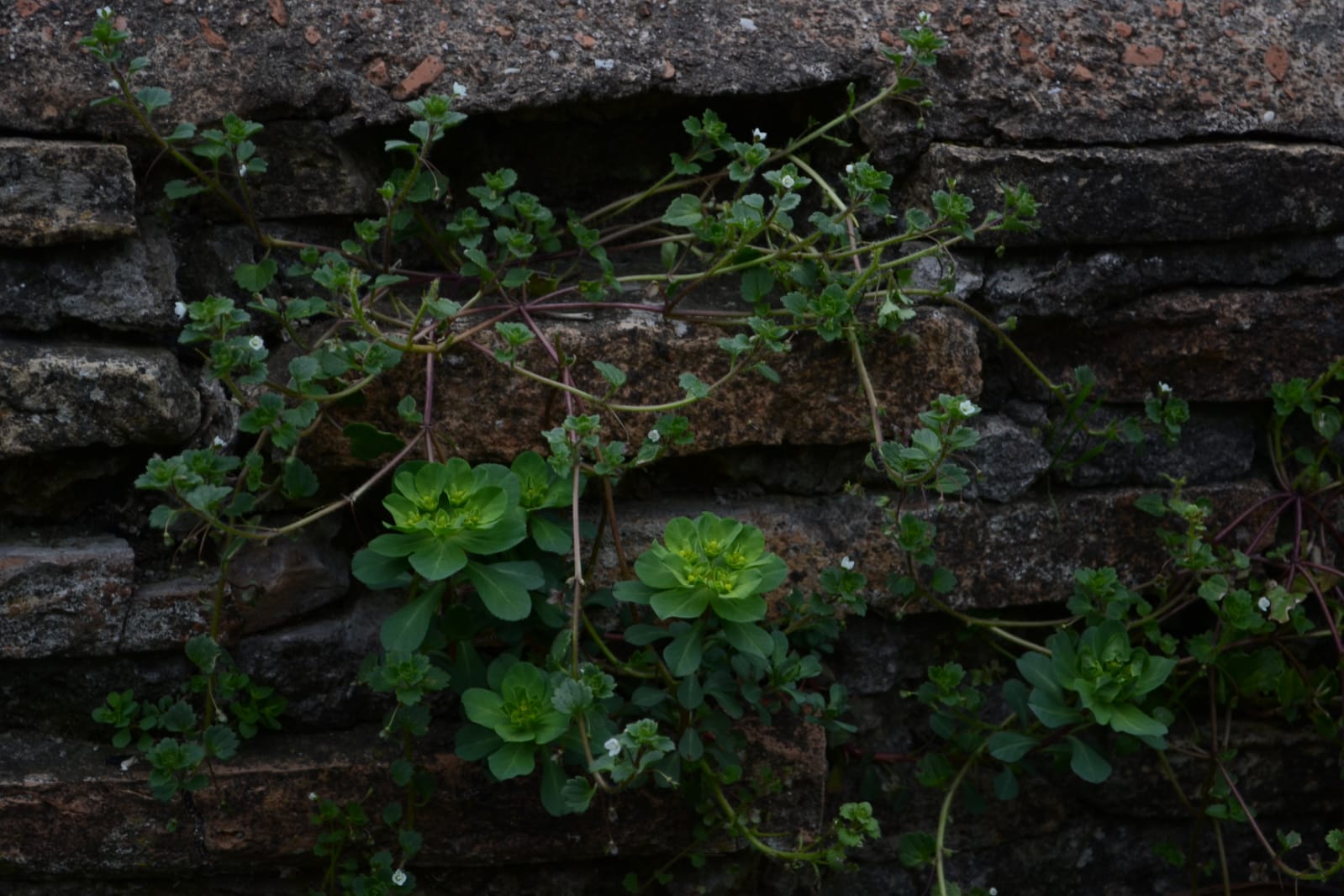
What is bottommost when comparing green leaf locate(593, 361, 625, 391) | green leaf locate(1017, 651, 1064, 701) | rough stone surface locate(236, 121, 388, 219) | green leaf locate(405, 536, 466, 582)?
green leaf locate(1017, 651, 1064, 701)

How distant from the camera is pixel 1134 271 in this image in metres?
1.91

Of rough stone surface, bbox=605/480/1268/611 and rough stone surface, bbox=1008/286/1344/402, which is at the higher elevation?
rough stone surface, bbox=1008/286/1344/402

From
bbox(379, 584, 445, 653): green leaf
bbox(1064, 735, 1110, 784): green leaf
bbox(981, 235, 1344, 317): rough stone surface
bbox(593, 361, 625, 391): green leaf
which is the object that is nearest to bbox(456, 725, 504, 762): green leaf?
bbox(379, 584, 445, 653): green leaf

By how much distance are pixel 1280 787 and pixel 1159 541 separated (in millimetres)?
512

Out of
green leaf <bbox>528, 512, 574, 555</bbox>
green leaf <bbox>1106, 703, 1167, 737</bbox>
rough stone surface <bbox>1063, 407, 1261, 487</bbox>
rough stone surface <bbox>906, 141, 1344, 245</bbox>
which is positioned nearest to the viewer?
green leaf <bbox>528, 512, 574, 555</bbox>

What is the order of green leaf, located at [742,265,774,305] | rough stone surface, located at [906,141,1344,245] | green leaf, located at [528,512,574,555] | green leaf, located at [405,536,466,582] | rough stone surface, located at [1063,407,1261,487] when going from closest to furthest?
green leaf, located at [405,536,466,582] → green leaf, located at [528,512,574,555] → green leaf, located at [742,265,774,305] → rough stone surface, located at [906,141,1344,245] → rough stone surface, located at [1063,407,1261,487]

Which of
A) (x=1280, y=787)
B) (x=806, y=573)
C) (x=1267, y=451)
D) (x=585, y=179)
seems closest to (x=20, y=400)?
(x=585, y=179)

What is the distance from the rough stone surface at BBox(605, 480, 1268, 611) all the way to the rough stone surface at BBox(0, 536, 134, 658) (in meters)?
0.68

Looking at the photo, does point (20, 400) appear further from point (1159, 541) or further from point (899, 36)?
point (1159, 541)

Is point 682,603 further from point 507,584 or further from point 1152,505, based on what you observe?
point 1152,505

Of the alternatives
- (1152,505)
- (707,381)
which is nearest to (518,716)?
(707,381)

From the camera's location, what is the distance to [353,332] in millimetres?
1742

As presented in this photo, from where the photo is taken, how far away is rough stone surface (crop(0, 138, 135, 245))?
1.60 metres

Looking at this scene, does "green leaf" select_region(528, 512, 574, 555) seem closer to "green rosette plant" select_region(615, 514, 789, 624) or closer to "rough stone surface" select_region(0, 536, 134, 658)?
"green rosette plant" select_region(615, 514, 789, 624)
